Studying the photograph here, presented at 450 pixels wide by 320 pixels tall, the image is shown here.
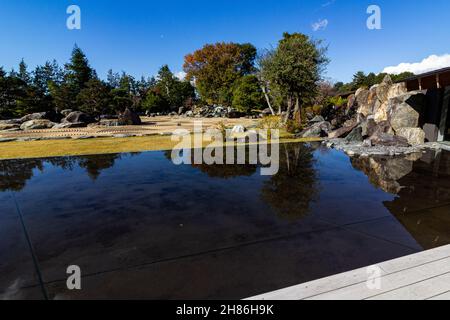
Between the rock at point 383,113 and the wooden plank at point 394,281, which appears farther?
the rock at point 383,113

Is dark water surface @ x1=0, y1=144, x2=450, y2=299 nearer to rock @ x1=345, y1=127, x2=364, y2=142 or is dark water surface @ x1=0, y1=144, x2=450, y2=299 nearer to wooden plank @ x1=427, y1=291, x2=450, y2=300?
wooden plank @ x1=427, y1=291, x2=450, y2=300

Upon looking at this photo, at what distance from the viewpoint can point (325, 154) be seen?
400 inches

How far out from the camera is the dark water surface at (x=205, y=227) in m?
2.73

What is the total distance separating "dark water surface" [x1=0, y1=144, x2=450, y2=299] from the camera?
2734mm

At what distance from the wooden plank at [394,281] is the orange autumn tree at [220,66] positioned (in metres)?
44.6

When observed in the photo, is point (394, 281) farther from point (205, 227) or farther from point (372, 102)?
point (372, 102)

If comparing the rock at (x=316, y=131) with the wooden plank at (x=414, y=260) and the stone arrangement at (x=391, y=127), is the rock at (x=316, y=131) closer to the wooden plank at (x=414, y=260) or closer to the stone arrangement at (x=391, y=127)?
the stone arrangement at (x=391, y=127)

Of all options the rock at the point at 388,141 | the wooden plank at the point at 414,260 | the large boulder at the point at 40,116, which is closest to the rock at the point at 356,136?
the rock at the point at 388,141

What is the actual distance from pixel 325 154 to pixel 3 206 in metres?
9.60

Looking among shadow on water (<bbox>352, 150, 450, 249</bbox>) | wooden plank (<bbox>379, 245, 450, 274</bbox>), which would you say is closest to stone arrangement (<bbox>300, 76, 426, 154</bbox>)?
shadow on water (<bbox>352, 150, 450, 249</bbox>)

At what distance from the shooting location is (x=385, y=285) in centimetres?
233

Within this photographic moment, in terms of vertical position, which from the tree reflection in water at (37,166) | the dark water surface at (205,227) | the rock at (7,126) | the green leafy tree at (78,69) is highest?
the green leafy tree at (78,69)

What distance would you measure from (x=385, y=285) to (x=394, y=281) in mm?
131
